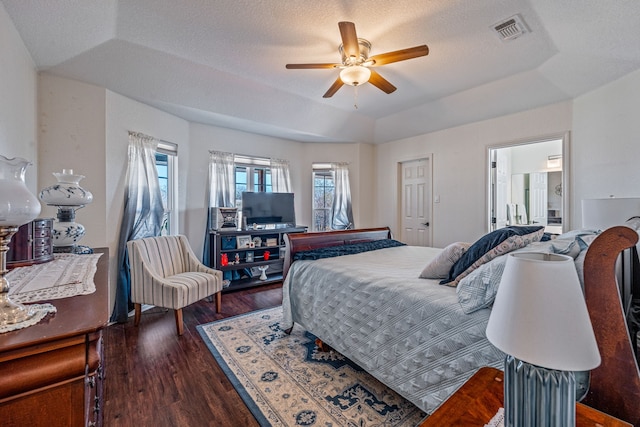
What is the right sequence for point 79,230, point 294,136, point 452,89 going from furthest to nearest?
1. point 294,136
2. point 452,89
3. point 79,230

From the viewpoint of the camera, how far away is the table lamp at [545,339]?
618mm

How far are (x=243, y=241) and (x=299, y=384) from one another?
2.58 metres

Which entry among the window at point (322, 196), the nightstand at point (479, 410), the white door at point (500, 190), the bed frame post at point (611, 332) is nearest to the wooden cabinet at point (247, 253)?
the window at point (322, 196)

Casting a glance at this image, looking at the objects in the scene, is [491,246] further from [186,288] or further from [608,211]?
[186,288]

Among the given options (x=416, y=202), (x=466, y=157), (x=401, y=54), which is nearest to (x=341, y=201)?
(x=416, y=202)

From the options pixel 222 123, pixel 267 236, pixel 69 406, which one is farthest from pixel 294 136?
pixel 69 406

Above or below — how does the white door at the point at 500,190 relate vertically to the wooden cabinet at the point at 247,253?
above

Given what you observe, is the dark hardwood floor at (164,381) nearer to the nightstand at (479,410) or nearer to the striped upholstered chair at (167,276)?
the striped upholstered chair at (167,276)

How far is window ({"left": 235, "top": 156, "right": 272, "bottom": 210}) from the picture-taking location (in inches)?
184

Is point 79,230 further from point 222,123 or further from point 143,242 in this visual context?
point 222,123

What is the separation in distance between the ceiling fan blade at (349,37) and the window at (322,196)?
320 cm

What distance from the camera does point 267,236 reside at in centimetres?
451

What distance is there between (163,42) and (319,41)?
4.67 feet

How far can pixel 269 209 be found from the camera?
461cm
